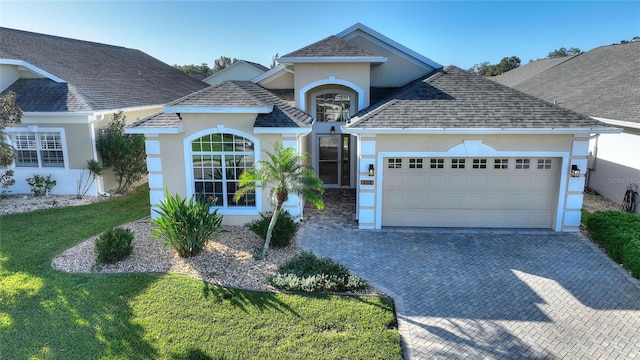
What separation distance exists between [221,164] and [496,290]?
8.54m

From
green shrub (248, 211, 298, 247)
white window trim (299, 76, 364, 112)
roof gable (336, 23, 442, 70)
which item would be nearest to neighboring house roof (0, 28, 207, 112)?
white window trim (299, 76, 364, 112)

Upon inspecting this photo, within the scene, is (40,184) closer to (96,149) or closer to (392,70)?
(96,149)

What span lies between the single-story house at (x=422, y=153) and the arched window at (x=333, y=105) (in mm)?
3919

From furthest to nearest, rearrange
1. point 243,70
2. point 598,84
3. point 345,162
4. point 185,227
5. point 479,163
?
point 243,70
point 598,84
point 345,162
point 479,163
point 185,227

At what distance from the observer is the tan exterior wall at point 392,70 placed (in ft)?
55.3

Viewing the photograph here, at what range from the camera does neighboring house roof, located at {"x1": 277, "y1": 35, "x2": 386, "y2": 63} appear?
1475 cm

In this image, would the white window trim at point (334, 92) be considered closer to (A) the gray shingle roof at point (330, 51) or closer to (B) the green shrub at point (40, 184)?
(A) the gray shingle roof at point (330, 51)

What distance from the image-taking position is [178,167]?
40.2 feet

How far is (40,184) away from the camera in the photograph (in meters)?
15.8

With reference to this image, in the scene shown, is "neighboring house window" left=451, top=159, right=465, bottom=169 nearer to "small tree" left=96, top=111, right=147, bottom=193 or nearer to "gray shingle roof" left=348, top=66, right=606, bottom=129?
"gray shingle roof" left=348, top=66, right=606, bottom=129

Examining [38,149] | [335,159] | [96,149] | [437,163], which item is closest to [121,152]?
[96,149]

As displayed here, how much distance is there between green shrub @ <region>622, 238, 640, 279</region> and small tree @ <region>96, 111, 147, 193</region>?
1720 centimetres

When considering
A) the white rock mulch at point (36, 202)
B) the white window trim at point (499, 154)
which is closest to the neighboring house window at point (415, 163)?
the white window trim at point (499, 154)

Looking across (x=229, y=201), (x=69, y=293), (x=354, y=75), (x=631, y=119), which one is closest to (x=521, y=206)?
(x=631, y=119)
